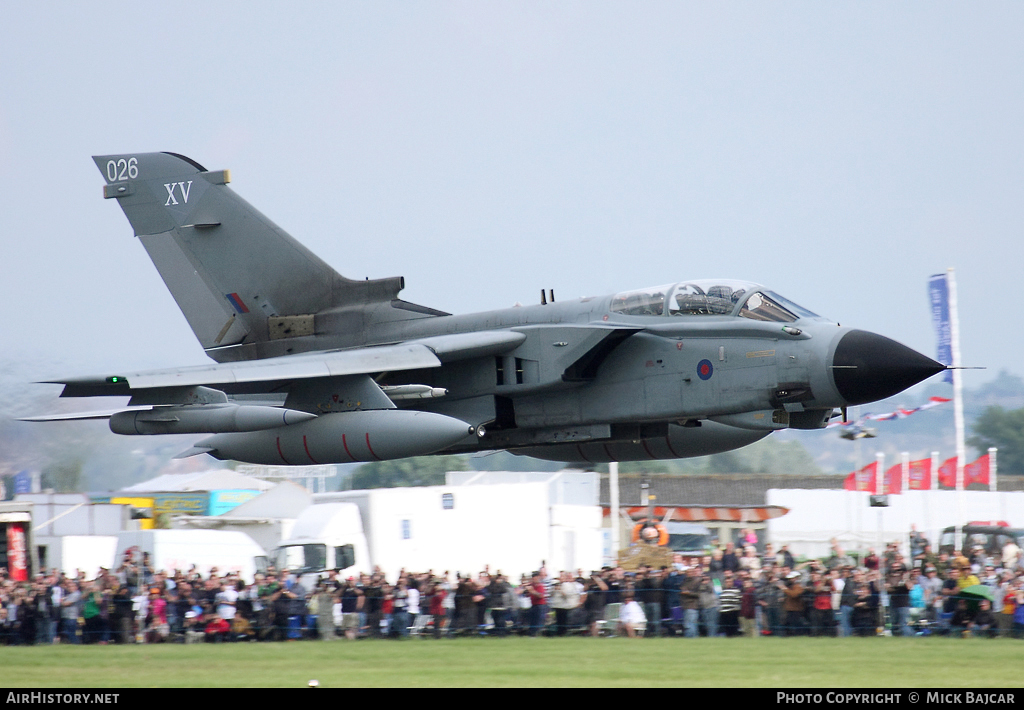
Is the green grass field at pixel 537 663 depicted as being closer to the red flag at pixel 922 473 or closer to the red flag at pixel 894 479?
the red flag at pixel 894 479

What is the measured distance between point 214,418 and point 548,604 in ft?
16.0

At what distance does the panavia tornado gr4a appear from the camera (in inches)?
530

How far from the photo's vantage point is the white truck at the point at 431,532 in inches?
763

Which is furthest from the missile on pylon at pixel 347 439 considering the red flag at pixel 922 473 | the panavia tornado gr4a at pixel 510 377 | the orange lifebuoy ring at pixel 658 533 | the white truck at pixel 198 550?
the red flag at pixel 922 473

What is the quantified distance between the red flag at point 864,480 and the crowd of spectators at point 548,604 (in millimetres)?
6997

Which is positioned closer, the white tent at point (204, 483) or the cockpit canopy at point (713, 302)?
the cockpit canopy at point (713, 302)

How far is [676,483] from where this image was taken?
4962cm

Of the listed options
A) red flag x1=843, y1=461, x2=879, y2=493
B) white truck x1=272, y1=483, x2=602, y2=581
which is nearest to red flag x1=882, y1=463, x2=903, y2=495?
red flag x1=843, y1=461, x2=879, y2=493

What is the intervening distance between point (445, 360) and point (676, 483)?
36.0m

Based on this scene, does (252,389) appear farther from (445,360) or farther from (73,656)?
(73,656)

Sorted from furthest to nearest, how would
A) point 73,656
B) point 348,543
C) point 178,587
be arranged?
point 348,543 < point 178,587 < point 73,656
